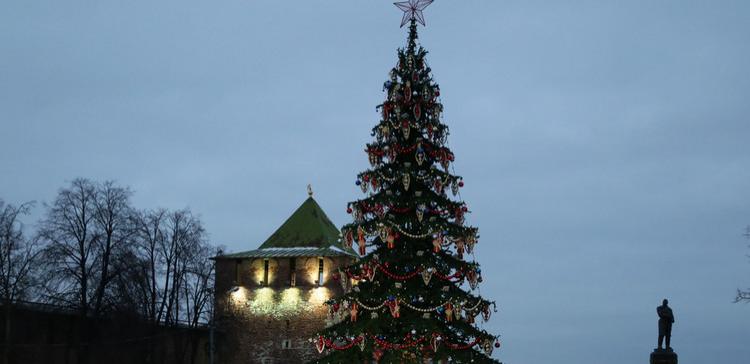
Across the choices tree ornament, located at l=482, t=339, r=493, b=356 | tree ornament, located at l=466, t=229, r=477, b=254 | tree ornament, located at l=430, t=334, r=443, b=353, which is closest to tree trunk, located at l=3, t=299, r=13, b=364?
tree ornament, located at l=430, t=334, r=443, b=353

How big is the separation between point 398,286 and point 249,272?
34.6 meters

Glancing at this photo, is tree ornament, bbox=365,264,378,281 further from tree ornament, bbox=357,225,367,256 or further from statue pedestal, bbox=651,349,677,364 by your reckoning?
statue pedestal, bbox=651,349,677,364

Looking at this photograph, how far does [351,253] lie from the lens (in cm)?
5566

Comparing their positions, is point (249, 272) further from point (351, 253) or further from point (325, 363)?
point (325, 363)

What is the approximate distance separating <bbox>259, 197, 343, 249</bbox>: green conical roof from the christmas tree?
105ft

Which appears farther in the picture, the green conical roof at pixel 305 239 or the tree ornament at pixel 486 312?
the green conical roof at pixel 305 239

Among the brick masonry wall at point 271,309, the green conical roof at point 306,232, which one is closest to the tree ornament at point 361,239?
the brick masonry wall at point 271,309

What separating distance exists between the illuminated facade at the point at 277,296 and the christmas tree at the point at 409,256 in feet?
97.2

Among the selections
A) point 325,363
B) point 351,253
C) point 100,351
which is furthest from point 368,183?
point 351,253

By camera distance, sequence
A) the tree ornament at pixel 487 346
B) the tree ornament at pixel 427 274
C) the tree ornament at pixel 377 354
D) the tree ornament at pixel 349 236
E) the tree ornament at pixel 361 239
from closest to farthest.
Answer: the tree ornament at pixel 377 354 → the tree ornament at pixel 427 274 → the tree ornament at pixel 487 346 → the tree ornament at pixel 361 239 → the tree ornament at pixel 349 236

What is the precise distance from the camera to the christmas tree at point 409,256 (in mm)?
22734

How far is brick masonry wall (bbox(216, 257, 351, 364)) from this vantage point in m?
54.0

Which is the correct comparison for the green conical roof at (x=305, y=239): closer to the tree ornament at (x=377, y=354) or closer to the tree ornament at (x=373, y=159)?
the tree ornament at (x=373, y=159)

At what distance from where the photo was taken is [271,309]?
181 ft
